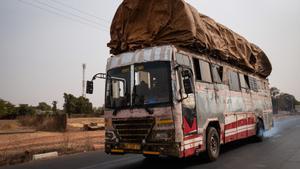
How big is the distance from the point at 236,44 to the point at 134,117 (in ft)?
20.5

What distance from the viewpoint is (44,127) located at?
34625mm

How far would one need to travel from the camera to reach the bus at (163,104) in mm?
7241

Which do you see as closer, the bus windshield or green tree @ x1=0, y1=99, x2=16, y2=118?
the bus windshield

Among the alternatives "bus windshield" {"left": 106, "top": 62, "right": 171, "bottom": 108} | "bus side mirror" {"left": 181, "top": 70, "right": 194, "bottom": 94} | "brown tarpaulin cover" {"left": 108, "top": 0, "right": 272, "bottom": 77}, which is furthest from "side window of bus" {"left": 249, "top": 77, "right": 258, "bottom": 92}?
"bus windshield" {"left": 106, "top": 62, "right": 171, "bottom": 108}

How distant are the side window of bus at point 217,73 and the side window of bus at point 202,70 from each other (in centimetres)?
34

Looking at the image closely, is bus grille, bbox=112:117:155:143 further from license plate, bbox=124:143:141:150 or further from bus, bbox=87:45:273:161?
license plate, bbox=124:143:141:150

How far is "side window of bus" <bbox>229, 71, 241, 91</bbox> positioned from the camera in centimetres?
1095

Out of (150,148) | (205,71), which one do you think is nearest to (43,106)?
(205,71)

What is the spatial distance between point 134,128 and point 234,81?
5.35m

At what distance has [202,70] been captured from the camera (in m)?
8.94

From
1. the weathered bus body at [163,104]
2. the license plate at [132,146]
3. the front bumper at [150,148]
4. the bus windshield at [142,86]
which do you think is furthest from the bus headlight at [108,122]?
the license plate at [132,146]

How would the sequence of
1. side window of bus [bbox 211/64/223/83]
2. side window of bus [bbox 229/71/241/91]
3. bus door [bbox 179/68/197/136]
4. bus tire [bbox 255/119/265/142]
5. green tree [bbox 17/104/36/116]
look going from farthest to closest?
green tree [bbox 17/104/36/116] → bus tire [bbox 255/119/265/142] → side window of bus [bbox 229/71/241/91] → side window of bus [bbox 211/64/223/83] → bus door [bbox 179/68/197/136]

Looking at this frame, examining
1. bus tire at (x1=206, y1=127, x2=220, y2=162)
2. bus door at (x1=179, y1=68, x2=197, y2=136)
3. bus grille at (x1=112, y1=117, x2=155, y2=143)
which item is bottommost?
bus tire at (x1=206, y1=127, x2=220, y2=162)

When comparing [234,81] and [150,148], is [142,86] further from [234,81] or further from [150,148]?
[234,81]
